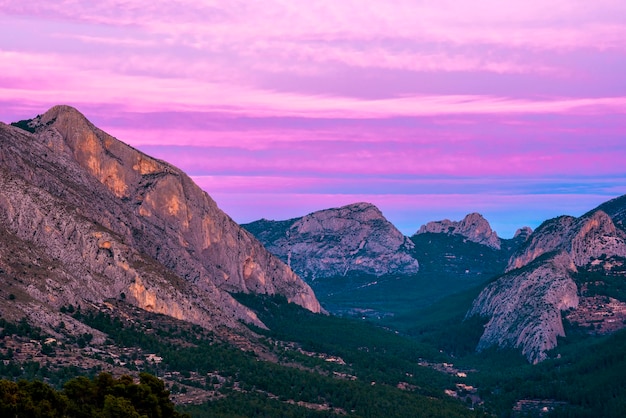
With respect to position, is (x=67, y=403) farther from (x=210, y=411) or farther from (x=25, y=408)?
(x=210, y=411)

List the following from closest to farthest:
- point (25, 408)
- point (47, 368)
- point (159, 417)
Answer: point (25, 408) < point (159, 417) < point (47, 368)

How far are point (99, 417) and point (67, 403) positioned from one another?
4.36 meters

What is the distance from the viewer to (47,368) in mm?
193750

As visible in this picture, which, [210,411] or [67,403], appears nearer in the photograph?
[67,403]

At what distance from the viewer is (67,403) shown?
132500 millimetres

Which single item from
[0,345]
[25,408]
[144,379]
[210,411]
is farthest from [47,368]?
[25,408]

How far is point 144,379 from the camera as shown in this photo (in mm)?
144000

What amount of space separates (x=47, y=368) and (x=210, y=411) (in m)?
28.9

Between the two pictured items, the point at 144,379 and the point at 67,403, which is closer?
the point at 67,403

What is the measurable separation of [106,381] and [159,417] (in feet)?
26.2

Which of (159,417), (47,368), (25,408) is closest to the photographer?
(25,408)

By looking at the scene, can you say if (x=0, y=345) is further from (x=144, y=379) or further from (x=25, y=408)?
(x=25, y=408)

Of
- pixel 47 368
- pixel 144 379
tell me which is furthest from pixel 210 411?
pixel 144 379

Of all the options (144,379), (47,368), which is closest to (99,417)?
(144,379)
